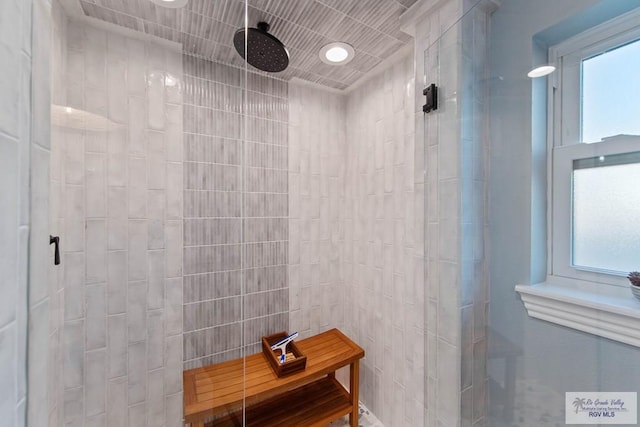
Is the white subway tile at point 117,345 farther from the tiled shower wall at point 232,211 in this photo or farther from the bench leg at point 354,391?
the bench leg at point 354,391

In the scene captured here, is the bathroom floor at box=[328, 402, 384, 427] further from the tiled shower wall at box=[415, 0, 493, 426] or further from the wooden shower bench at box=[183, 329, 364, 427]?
the tiled shower wall at box=[415, 0, 493, 426]

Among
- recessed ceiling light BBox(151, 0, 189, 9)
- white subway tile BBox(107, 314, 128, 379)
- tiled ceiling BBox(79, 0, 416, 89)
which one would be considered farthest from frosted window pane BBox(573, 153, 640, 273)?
white subway tile BBox(107, 314, 128, 379)

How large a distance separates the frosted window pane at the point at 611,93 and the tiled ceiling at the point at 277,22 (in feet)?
2.14

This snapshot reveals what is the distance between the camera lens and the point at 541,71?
83 cm

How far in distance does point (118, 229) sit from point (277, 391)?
99 centimetres

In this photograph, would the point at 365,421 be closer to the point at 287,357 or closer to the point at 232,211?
the point at 287,357

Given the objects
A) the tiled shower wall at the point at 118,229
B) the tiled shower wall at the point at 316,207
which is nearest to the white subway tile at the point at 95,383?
the tiled shower wall at the point at 118,229

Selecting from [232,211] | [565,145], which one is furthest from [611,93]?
[232,211]

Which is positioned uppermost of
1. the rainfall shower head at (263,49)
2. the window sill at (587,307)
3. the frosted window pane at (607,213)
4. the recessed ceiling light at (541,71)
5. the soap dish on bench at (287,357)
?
the rainfall shower head at (263,49)

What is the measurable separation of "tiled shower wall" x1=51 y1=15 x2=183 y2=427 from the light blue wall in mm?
1306

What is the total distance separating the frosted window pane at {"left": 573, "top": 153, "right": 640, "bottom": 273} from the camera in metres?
0.69

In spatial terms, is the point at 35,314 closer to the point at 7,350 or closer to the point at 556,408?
the point at 7,350

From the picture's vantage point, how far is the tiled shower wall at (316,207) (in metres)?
1.45

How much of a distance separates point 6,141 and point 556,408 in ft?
4.66
